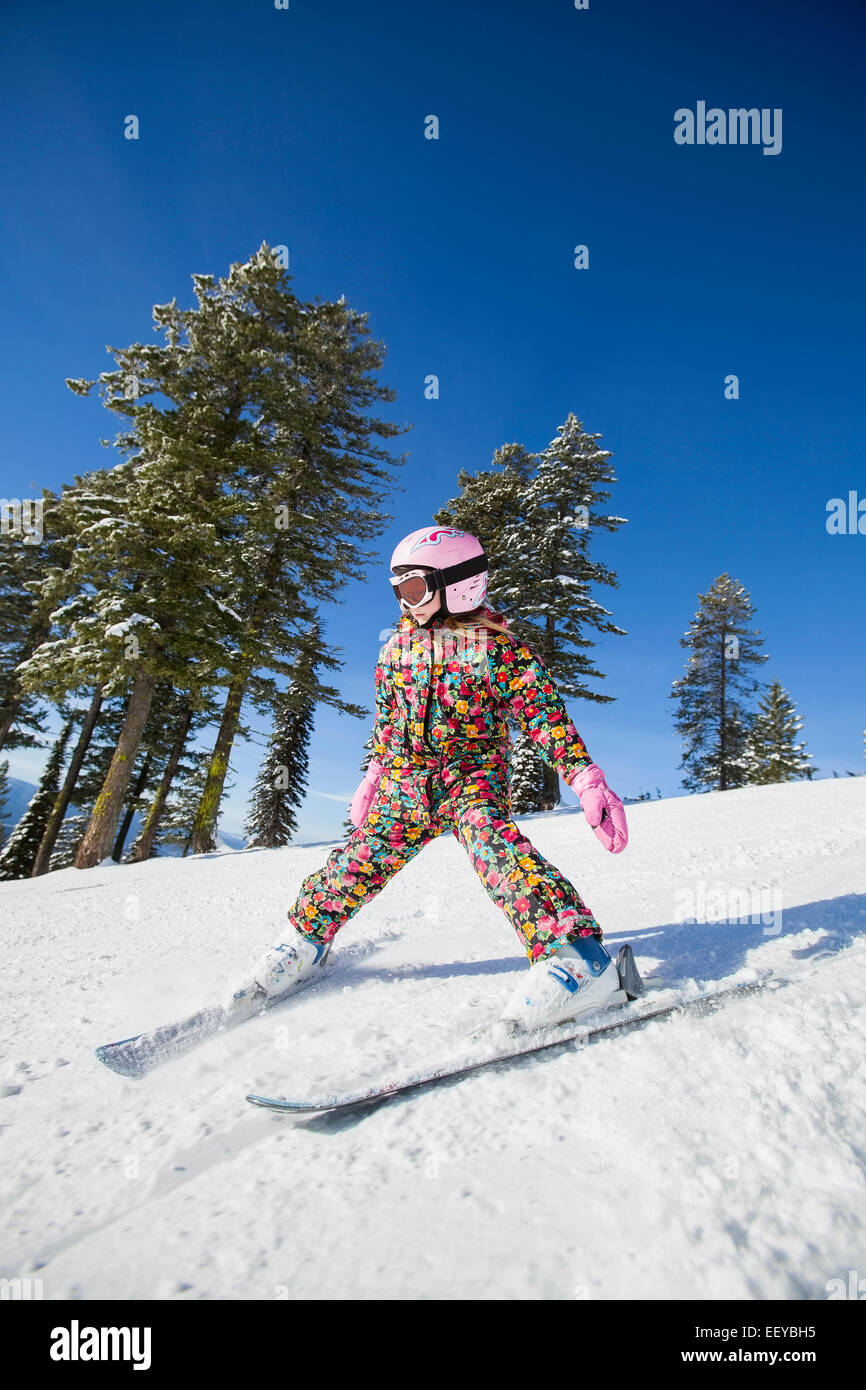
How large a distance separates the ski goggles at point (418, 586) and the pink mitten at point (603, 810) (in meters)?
0.97

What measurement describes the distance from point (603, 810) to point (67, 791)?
22715 mm

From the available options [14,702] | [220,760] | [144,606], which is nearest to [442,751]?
[144,606]

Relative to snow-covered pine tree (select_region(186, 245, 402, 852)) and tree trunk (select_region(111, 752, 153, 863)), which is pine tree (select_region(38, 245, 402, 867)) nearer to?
snow-covered pine tree (select_region(186, 245, 402, 852))

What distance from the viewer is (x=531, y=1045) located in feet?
5.17

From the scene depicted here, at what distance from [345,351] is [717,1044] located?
53.6ft

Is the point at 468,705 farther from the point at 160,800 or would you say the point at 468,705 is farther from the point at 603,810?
the point at 160,800

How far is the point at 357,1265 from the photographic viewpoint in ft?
3.02

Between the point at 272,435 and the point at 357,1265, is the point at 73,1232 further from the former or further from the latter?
the point at 272,435

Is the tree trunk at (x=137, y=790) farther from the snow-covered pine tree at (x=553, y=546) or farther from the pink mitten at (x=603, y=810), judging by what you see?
the pink mitten at (x=603, y=810)

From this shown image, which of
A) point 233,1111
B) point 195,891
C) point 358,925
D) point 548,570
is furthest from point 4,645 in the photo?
point 233,1111

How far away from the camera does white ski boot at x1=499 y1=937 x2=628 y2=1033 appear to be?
5.44 ft

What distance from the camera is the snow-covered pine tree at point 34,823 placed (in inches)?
902

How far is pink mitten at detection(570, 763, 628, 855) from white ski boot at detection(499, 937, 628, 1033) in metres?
0.37
